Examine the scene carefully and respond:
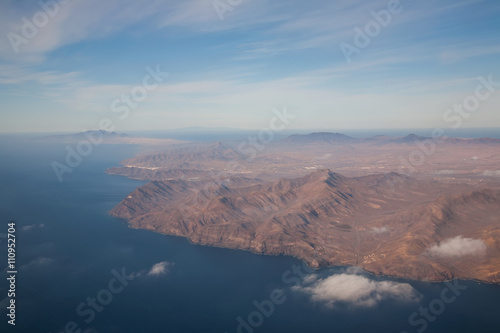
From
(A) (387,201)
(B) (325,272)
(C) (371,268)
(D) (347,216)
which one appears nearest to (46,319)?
(B) (325,272)

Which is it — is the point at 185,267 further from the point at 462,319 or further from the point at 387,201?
the point at 387,201

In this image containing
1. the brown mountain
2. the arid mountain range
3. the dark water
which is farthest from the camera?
the brown mountain

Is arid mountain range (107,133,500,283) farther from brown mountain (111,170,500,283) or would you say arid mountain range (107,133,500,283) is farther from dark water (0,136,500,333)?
dark water (0,136,500,333)

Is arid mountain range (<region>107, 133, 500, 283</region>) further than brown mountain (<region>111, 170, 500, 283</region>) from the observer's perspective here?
No

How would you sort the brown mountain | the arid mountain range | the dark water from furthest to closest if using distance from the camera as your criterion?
the brown mountain → the arid mountain range → the dark water

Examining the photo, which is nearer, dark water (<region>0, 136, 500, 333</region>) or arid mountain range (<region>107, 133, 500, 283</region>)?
dark water (<region>0, 136, 500, 333</region>)

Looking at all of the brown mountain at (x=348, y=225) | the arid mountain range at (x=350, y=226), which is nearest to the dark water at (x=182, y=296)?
the arid mountain range at (x=350, y=226)

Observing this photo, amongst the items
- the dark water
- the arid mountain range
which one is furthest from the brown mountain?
the dark water

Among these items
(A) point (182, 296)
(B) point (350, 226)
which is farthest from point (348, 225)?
(A) point (182, 296)

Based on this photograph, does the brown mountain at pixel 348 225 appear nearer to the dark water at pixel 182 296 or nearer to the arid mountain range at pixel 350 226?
the arid mountain range at pixel 350 226
